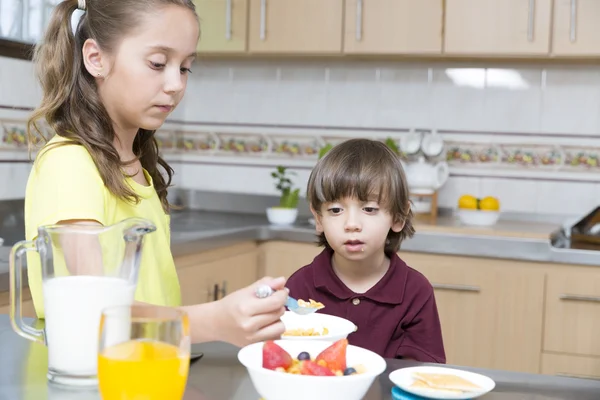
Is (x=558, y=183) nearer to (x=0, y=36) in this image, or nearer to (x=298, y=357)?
(x=0, y=36)

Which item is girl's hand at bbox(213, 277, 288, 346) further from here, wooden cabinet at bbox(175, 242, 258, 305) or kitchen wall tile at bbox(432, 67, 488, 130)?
kitchen wall tile at bbox(432, 67, 488, 130)

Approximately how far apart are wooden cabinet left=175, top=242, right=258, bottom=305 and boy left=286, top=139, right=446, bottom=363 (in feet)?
3.24

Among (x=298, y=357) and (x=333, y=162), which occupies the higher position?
(x=333, y=162)

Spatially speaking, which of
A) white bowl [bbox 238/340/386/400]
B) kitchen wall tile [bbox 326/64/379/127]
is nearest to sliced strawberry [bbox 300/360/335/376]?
white bowl [bbox 238/340/386/400]

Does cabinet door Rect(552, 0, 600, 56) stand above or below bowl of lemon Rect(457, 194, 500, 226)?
above

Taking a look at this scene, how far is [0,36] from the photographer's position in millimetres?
2553

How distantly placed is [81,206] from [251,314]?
292 mm

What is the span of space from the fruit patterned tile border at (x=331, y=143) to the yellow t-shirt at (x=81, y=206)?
164 centimetres

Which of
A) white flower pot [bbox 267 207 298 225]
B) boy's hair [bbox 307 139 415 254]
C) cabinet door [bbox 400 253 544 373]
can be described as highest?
boy's hair [bbox 307 139 415 254]

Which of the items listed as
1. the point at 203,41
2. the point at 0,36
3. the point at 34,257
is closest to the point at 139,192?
the point at 34,257

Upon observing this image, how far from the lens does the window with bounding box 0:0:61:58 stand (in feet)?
8.48

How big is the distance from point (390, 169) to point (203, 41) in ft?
6.34

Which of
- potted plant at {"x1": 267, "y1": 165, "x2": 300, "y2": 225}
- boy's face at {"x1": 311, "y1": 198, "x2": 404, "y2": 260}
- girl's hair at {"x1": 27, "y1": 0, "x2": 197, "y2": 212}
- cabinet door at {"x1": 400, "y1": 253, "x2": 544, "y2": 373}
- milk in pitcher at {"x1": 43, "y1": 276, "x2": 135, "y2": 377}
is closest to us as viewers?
milk in pitcher at {"x1": 43, "y1": 276, "x2": 135, "y2": 377}

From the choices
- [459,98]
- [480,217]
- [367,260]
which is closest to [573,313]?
[480,217]
